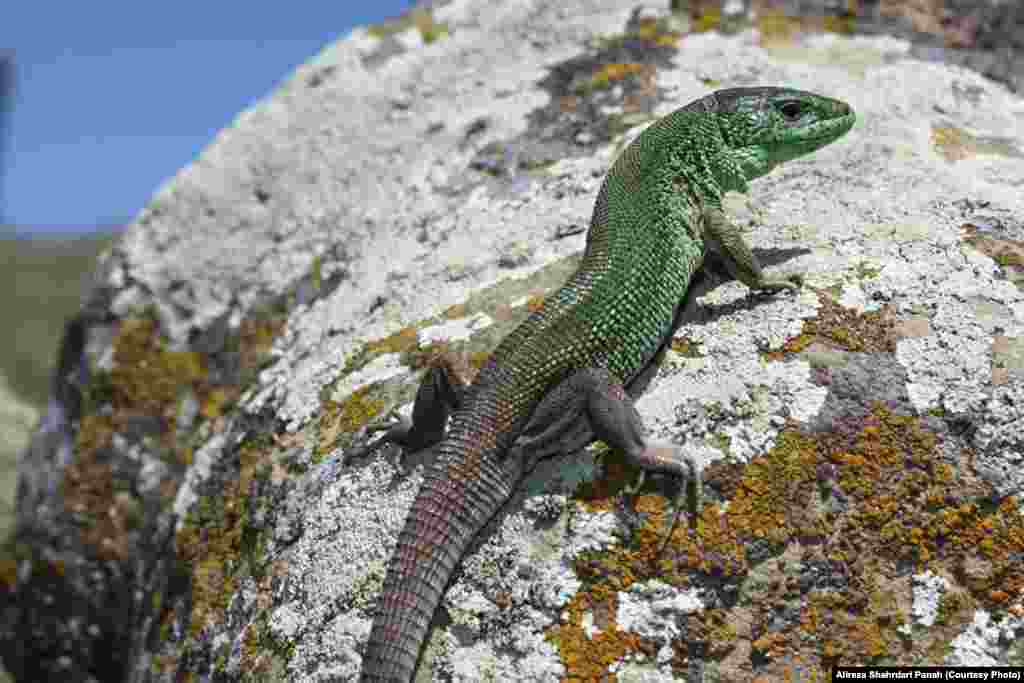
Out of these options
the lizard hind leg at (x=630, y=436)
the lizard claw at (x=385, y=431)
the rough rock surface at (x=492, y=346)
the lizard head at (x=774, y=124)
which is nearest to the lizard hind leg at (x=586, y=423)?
the lizard hind leg at (x=630, y=436)

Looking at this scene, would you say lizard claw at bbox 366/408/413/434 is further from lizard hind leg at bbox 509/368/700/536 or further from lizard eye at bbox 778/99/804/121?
lizard eye at bbox 778/99/804/121

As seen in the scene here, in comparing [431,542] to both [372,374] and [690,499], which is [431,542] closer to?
[690,499]

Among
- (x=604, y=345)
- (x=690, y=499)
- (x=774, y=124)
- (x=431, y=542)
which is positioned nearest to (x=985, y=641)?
(x=690, y=499)

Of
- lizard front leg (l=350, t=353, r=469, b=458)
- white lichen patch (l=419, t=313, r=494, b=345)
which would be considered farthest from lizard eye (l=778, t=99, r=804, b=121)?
lizard front leg (l=350, t=353, r=469, b=458)

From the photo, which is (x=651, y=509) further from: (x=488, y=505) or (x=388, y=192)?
(x=388, y=192)

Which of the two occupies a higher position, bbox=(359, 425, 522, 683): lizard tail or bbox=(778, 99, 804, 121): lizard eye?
bbox=(778, 99, 804, 121): lizard eye

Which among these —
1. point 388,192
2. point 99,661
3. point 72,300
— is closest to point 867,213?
point 388,192
